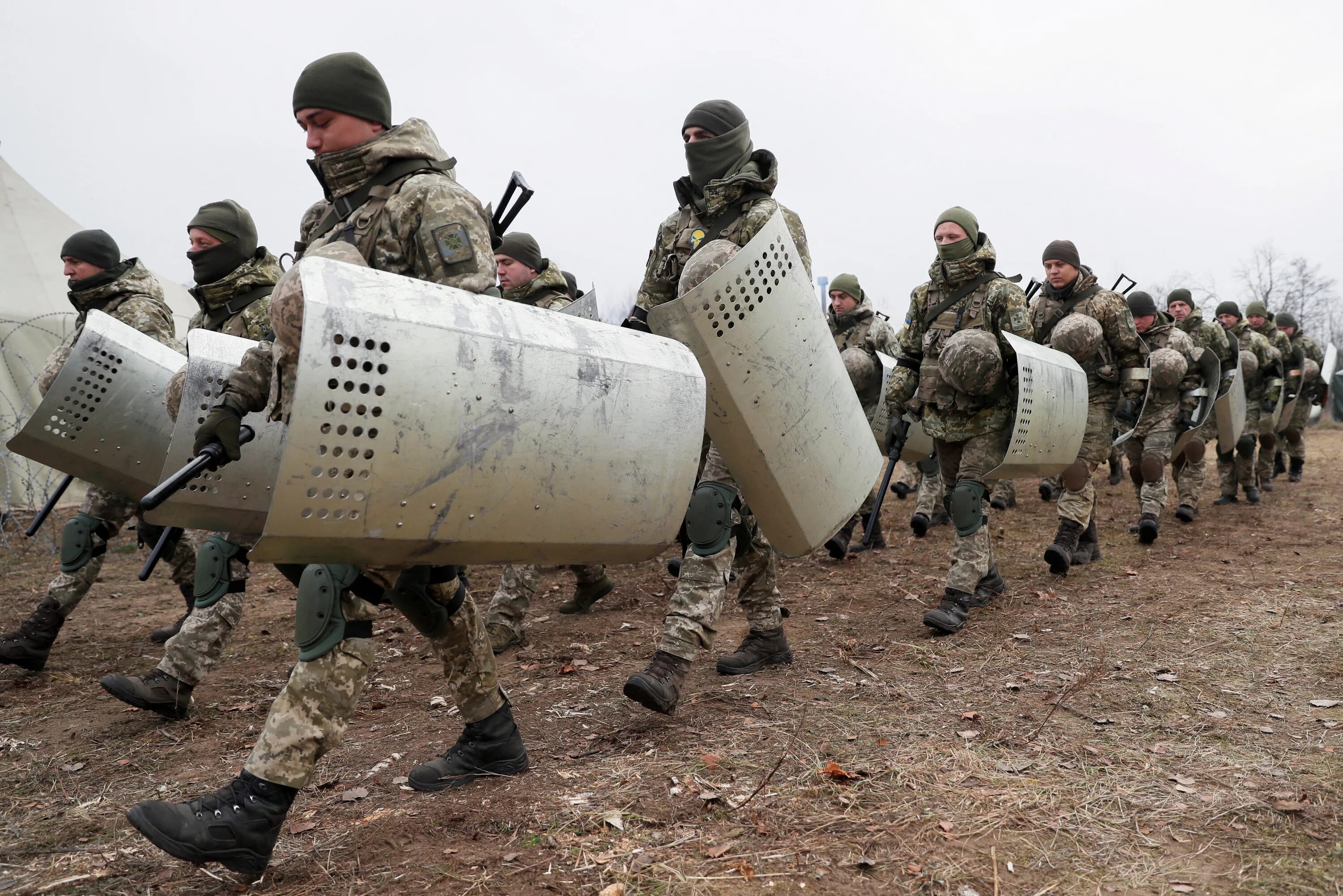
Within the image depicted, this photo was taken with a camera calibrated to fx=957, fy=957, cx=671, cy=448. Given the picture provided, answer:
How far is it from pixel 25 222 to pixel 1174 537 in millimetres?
14007

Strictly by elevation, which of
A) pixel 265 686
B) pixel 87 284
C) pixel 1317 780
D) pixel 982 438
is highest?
pixel 87 284

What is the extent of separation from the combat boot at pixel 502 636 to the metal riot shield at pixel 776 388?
218 cm

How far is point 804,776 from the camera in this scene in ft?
9.87

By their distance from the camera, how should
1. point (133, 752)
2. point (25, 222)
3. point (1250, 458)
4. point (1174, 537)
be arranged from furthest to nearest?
point (25, 222)
point (1250, 458)
point (1174, 537)
point (133, 752)

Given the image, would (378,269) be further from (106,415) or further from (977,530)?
(977,530)

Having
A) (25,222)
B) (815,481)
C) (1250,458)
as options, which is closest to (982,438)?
(815,481)

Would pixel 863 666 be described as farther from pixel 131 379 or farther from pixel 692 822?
pixel 131 379

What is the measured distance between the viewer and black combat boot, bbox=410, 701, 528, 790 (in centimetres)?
309

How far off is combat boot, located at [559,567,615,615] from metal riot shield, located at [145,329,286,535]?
105 inches

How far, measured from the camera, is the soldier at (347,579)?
247 centimetres

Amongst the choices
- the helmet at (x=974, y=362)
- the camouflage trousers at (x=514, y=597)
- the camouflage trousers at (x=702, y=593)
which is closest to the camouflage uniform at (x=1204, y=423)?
the helmet at (x=974, y=362)

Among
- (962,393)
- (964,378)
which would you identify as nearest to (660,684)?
(964,378)

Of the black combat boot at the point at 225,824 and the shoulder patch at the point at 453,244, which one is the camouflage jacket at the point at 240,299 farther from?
the black combat boot at the point at 225,824

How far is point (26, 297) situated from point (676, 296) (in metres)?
11.0
